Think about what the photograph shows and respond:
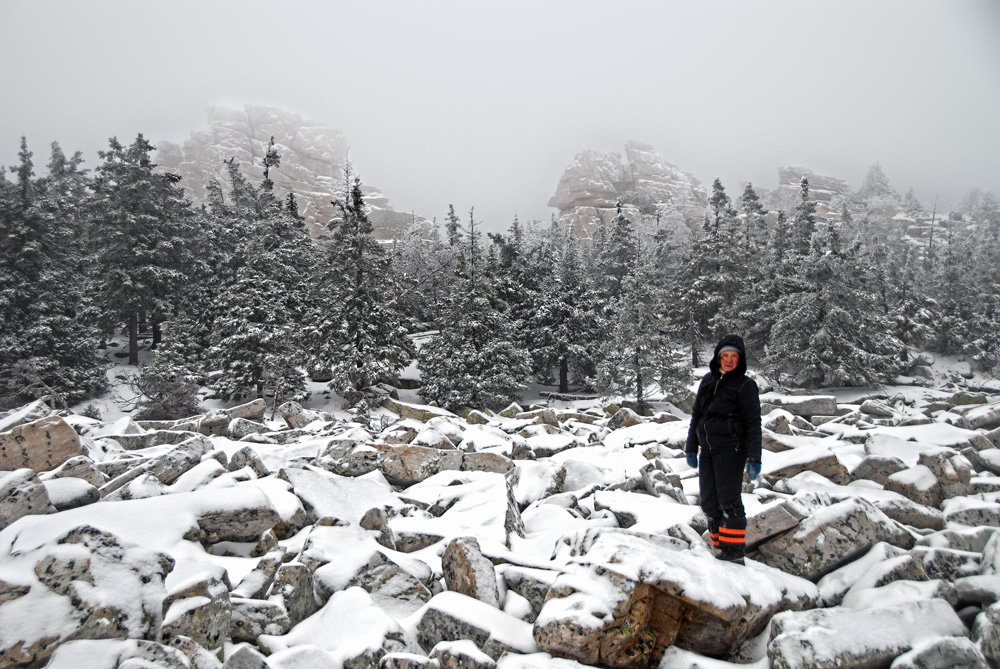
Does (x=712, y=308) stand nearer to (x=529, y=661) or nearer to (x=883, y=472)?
(x=883, y=472)

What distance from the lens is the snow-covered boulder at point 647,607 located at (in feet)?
11.4

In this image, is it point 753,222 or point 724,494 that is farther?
point 753,222

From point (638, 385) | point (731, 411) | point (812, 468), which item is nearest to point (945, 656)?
point (731, 411)

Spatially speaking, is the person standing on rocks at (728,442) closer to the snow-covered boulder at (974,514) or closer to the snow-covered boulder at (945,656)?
the snow-covered boulder at (945,656)

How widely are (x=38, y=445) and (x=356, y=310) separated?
18.4m

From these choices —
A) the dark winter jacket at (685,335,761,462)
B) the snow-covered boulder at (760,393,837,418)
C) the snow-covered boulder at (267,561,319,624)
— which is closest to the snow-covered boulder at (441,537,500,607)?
the snow-covered boulder at (267,561,319,624)

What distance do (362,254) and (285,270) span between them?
16.8 ft

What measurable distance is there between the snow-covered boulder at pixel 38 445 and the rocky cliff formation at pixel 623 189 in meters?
103

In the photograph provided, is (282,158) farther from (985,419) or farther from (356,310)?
(985,419)

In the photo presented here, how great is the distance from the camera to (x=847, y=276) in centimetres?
2702

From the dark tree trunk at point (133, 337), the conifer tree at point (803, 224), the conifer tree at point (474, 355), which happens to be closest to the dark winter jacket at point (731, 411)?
the conifer tree at point (474, 355)

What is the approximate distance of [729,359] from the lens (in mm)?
4797

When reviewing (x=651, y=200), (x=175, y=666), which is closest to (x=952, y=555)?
(x=175, y=666)

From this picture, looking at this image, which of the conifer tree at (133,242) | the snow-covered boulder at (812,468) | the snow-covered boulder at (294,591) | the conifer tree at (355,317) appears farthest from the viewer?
the conifer tree at (133,242)
